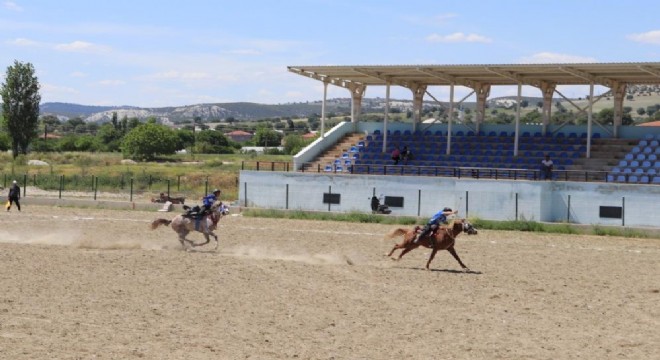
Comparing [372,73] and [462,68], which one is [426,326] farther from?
[372,73]

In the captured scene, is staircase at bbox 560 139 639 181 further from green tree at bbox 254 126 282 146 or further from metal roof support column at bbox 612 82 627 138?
green tree at bbox 254 126 282 146

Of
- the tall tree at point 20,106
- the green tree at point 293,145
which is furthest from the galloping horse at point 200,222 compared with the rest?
the green tree at point 293,145

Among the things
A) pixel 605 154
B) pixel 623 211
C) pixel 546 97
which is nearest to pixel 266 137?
pixel 546 97

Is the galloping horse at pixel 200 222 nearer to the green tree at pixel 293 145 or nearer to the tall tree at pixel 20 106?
the tall tree at pixel 20 106

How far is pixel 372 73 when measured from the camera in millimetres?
49844

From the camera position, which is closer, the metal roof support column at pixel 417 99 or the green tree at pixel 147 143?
the metal roof support column at pixel 417 99

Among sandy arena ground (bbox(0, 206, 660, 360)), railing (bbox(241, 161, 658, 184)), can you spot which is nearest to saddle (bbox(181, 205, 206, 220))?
sandy arena ground (bbox(0, 206, 660, 360))

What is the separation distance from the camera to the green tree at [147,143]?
104375mm

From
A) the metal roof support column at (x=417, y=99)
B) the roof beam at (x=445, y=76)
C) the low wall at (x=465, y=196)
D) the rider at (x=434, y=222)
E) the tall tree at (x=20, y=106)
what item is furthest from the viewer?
the tall tree at (x=20, y=106)

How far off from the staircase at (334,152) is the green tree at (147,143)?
53056mm

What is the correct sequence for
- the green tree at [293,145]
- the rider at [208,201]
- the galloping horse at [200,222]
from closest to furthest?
the rider at [208,201]
the galloping horse at [200,222]
the green tree at [293,145]

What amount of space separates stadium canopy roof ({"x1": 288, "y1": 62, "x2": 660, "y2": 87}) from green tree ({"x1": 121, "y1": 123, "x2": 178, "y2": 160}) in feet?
177

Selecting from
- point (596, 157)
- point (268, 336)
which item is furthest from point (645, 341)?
point (596, 157)

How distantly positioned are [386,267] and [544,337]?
906 centimetres
